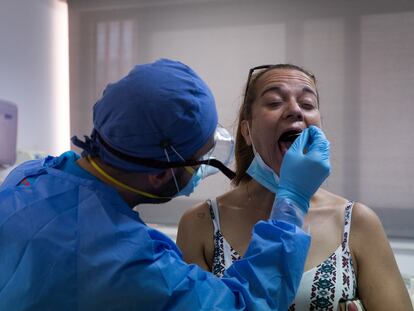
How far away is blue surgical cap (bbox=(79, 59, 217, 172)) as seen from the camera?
0.85m

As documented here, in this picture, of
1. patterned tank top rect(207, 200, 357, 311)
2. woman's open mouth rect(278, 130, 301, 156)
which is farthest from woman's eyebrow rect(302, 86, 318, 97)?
patterned tank top rect(207, 200, 357, 311)

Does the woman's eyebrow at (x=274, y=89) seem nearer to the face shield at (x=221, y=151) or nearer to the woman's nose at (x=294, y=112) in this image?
the woman's nose at (x=294, y=112)

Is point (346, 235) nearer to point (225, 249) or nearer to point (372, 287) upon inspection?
point (372, 287)

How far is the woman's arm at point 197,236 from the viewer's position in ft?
4.19

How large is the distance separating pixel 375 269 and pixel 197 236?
54 centimetres

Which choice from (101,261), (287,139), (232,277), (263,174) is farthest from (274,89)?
(101,261)

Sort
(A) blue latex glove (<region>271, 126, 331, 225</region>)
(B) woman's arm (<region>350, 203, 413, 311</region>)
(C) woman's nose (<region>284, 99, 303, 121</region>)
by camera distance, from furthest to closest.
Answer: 1. (C) woman's nose (<region>284, 99, 303, 121</region>)
2. (B) woman's arm (<region>350, 203, 413, 311</region>)
3. (A) blue latex glove (<region>271, 126, 331, 225</region>)

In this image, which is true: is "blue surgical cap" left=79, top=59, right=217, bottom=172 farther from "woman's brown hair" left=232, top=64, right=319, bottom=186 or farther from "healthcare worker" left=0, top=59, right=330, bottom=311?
"woman's brown hair" left=232, top=64, right=319, bottom=186

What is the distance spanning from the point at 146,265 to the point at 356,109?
80.4 inches

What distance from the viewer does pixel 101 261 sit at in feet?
2.50

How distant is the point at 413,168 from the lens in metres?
2.39

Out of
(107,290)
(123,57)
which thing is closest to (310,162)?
(107,290)

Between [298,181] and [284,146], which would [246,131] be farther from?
[298,181]

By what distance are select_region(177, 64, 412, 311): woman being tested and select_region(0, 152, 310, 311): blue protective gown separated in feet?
0.75
